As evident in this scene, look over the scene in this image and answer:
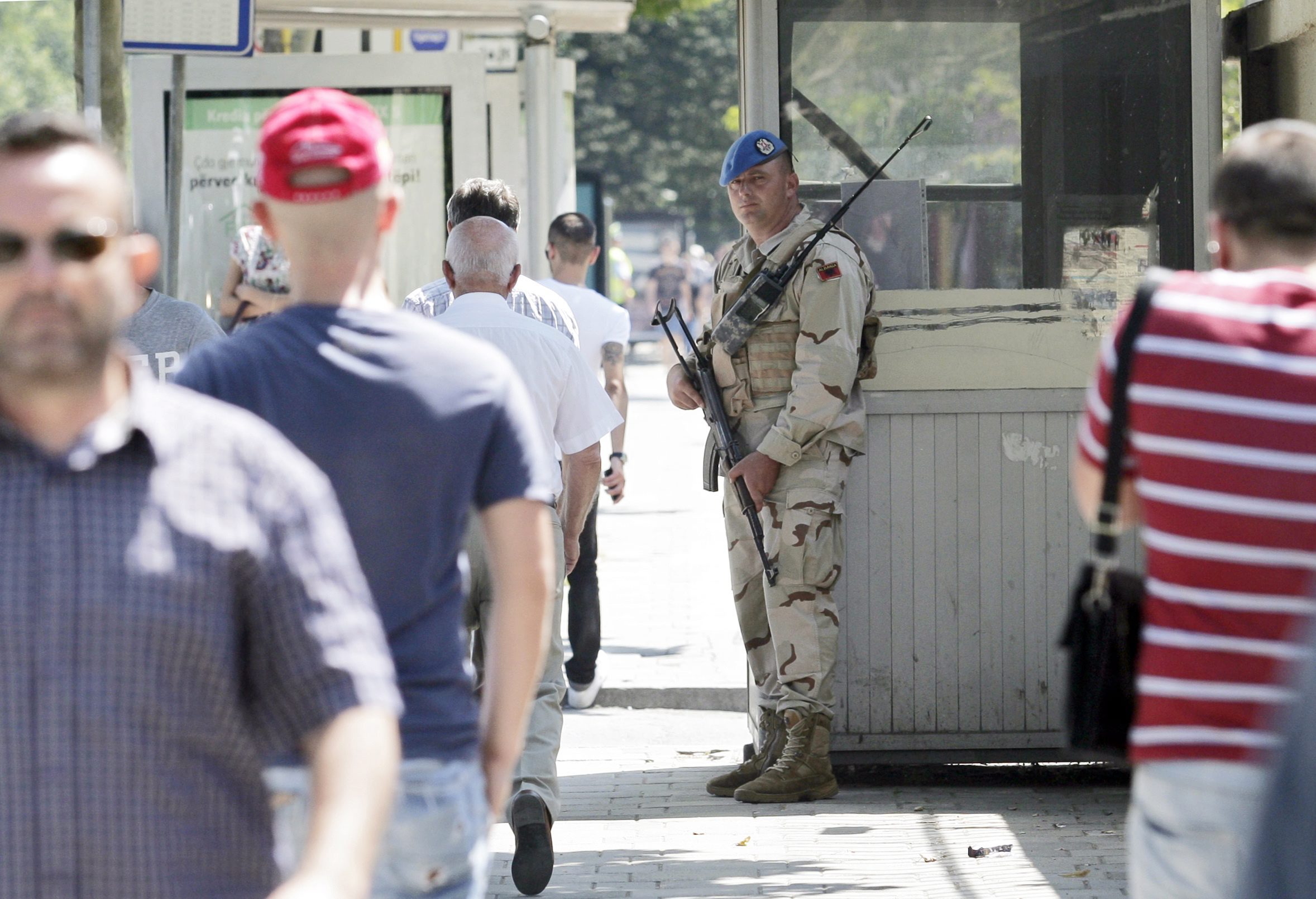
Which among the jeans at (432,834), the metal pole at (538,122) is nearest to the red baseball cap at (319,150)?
the jeans at (432,834)

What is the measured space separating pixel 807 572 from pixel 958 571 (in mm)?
563

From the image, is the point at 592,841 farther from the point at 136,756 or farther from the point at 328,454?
the point at 136,756

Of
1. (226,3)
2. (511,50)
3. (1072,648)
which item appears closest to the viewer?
(1072,648)

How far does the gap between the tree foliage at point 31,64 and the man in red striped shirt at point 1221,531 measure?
2756 inches

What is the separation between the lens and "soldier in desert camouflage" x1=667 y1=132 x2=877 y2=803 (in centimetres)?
589

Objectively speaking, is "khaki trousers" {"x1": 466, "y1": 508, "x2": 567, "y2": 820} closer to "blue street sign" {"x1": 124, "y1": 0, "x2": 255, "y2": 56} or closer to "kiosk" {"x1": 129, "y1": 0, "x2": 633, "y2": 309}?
"blue street sign" {"x1": 124, "y1": 0, "x2": 255, "y2": 56}

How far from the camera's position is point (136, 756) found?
1865 millimetres

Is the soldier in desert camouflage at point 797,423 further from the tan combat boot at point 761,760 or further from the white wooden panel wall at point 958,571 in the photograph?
the white wooden panel wall at point 958,571

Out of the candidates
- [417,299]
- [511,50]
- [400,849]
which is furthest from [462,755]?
[511,50]

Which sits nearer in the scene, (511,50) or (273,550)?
(273,550)

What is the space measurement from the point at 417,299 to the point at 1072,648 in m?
3.46

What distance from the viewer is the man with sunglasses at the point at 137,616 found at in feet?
6.04

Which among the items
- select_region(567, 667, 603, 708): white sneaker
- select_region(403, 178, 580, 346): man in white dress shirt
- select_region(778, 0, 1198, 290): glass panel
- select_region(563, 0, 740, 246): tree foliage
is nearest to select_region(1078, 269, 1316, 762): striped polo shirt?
select_region(403, 178, 580, 346): man in white dress shirt

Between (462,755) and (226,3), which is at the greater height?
(226,3)
